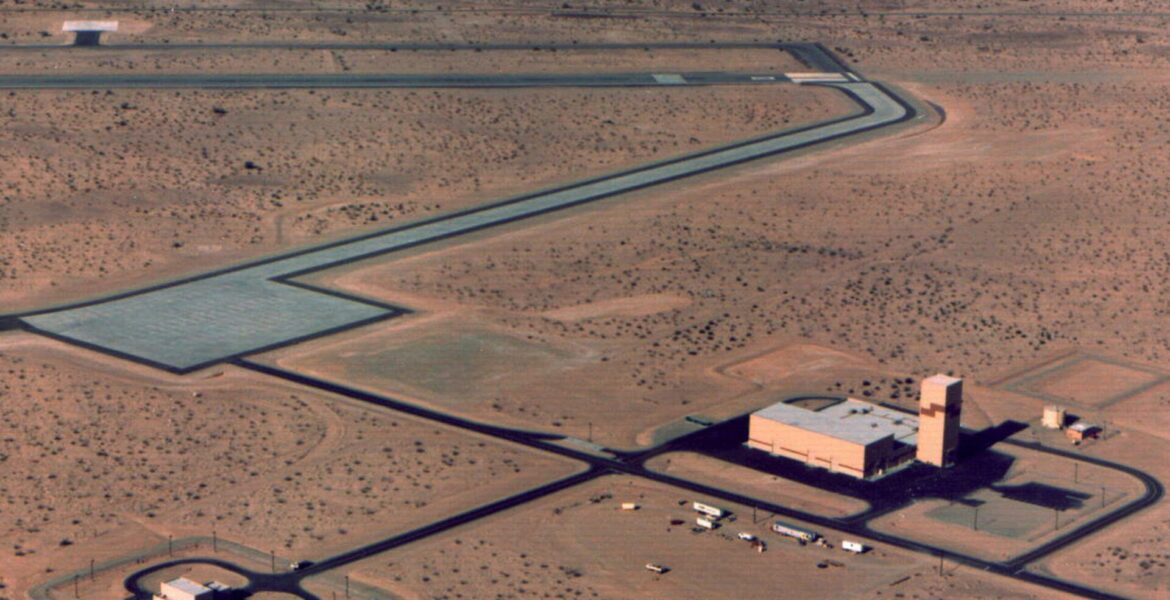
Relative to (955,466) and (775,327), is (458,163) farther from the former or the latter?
(955,466)

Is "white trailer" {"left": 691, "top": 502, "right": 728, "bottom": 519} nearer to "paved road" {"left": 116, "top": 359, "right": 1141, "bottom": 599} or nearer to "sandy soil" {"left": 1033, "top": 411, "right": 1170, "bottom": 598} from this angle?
"paved road" {"left": 116, "top": 359, "right": 1141, "bottom": 599}

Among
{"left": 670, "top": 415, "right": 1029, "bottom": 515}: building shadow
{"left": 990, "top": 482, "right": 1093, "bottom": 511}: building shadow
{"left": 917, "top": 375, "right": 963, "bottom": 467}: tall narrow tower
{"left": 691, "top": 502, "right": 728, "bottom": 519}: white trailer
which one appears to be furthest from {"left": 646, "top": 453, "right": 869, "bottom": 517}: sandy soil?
{"left": 990, "top": 482, "right": 1093, "bottom": 511}: building shadow

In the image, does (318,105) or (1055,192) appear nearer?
(1055,192)

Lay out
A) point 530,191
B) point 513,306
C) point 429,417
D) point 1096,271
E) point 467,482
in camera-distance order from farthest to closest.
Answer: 1. point 530,191
2. point 1096,271
3. point 513,306
4. point 429,417
5. point 467,482

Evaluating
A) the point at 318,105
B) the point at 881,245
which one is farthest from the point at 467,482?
the point at 318,105

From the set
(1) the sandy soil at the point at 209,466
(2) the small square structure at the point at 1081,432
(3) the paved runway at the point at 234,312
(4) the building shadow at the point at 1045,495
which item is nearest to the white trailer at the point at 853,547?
(4) the building shadow at the point at 1045,495
